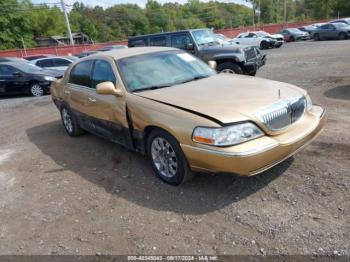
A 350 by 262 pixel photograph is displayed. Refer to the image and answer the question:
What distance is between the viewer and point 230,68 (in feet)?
31.8

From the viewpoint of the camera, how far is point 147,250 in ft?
9.71

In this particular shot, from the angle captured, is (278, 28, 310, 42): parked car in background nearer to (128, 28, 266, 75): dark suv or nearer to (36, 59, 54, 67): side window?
(128, 28, 266, 75): dark suv

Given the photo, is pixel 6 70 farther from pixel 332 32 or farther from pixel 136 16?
pixel 136 16

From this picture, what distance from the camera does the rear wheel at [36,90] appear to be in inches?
476

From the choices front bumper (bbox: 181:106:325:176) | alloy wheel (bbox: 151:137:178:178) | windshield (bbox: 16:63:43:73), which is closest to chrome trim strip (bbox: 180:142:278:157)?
front bumper (bbox: 181:106:325:176)

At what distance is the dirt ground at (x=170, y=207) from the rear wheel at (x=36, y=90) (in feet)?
24.4

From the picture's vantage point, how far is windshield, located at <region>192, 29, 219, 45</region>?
1087 centimetres

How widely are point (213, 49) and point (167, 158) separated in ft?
22.4

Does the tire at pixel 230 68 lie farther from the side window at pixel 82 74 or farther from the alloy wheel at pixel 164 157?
the alloy wheel at pixel 164 157

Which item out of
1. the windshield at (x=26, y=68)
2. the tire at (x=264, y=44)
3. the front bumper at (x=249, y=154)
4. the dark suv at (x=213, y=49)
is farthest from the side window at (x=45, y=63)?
the tire at (x=264, y=44)

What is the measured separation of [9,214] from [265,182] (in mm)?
3005

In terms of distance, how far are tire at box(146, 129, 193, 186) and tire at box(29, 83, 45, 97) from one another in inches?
372

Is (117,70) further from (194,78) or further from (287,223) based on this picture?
(287,223)

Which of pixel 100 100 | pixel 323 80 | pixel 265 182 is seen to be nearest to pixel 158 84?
pixel 100 100
